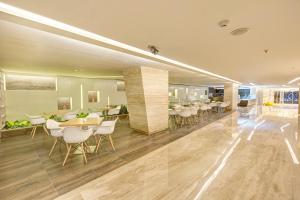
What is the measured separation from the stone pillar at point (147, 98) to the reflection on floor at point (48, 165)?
3.01 feet

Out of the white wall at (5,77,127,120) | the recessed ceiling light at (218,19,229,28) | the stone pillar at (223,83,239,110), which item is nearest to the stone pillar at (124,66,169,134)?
the recessed ceiling light at (218,19,229,28)

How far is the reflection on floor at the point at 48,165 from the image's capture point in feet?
7.96

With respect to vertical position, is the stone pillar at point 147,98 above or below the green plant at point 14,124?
above

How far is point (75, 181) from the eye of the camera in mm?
2625

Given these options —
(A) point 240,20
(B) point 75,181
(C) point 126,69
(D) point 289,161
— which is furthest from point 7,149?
(D) point 289,161

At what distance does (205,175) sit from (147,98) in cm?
334

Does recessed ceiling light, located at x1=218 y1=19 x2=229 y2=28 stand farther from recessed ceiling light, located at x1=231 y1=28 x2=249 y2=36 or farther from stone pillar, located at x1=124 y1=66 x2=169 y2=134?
stone pillar, located at x1=124 y1=66 x2=169 y2=134

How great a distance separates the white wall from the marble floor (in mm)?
6462

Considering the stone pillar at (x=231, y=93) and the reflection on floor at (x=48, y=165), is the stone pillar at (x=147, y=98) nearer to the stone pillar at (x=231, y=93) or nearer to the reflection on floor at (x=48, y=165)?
the reflection on floor at (x=48, y=165)

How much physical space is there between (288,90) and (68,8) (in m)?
28.3

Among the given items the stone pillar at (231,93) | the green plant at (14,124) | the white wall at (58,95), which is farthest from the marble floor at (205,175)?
the stone pillar at (231,93)

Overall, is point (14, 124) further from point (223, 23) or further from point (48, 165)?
point (223, 23)

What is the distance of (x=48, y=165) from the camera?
3250mm

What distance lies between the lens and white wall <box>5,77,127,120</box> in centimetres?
685
